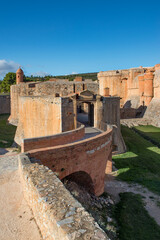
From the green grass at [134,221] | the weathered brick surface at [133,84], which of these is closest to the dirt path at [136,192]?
the green grass at [134,221]

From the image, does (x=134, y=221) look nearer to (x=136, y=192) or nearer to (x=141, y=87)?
(x=136, y=192)

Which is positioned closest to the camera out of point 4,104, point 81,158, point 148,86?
point 81,158

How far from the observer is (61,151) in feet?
21.8

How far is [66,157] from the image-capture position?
6.81 meters

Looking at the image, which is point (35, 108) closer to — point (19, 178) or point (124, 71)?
point (19, 178)

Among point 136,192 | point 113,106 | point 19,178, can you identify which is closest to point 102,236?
point 19,178

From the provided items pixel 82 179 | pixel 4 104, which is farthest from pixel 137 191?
pixel 4 104

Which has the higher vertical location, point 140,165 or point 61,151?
point 61,151

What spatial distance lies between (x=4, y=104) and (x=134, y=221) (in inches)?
1254

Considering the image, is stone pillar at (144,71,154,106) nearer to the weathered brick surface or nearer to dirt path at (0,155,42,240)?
the weathered brick surface

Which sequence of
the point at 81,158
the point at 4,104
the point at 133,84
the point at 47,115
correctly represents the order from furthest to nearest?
the point at 133,84, the point at 4,104, the point at 47,115, the point at 81,158

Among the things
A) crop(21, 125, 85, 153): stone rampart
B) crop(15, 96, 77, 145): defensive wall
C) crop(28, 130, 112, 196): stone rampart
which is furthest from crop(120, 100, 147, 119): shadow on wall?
crop(21, 125, 85, 153): stone rampart

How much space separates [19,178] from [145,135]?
1908cm

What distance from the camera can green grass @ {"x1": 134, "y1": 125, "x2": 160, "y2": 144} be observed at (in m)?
21.7
